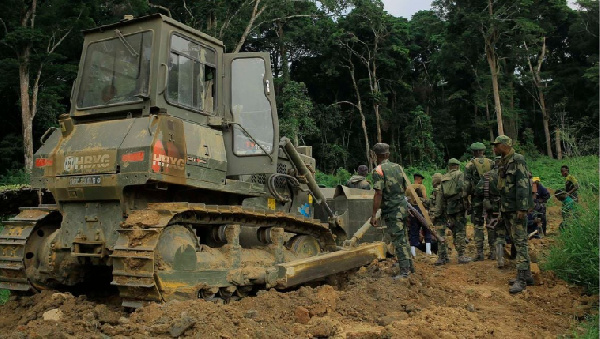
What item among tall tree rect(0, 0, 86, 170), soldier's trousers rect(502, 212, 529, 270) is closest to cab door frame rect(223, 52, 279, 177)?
soldier's trousers rect(502, 212, 529, 270)

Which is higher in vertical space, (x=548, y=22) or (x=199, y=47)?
(x=548, y=22)

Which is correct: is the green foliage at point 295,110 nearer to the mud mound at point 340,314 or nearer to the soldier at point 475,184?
the soldier at point 475,184

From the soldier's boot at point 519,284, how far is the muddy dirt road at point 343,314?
0.08m

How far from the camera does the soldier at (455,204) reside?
396 inches

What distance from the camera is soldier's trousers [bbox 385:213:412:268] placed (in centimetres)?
797

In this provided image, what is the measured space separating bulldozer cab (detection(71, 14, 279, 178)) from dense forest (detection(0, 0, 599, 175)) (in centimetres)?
1866

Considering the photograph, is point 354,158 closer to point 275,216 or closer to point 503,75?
point 503,75

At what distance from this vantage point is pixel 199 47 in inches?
272

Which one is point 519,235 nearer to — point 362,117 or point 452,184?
point 452,184

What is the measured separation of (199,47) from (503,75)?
3211cm

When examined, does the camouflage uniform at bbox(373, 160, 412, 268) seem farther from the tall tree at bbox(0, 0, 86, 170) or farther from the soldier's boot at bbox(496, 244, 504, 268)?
the tall tree at bbox(0, 0, 86, 170)

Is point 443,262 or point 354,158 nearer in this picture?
point 443,262

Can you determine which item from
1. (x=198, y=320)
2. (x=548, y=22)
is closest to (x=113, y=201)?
(x=198, y=320)

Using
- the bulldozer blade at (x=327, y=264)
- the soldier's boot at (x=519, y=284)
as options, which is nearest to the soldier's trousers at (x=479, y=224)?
the bulldozer blade at (x=327, y=264)
